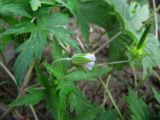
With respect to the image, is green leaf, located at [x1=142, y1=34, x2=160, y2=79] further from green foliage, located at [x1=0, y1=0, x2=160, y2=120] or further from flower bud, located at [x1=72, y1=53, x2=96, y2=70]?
flower bud, located at [x1=72, y1=53, x2=96, y2=70]

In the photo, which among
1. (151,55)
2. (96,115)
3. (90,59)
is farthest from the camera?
(151,55)

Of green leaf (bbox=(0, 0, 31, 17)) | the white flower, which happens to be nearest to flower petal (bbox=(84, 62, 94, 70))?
the white flower

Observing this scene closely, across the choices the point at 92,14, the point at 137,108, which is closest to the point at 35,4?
the point at 92,14

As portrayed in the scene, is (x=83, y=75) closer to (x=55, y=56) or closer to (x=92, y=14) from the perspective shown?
(x=55, y=56)

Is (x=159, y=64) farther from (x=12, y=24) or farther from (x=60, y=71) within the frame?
(x=12, y=24)

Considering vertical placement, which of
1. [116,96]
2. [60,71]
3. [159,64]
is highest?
[60,71]

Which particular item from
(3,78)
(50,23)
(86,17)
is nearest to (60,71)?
(50,23)
